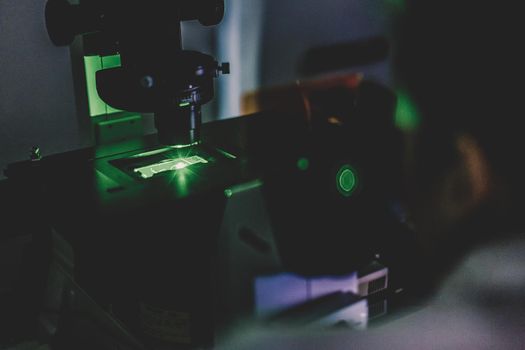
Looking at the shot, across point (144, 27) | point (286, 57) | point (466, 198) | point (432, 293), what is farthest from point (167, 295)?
point (466, 198)

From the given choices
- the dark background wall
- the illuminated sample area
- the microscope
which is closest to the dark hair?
the microscope

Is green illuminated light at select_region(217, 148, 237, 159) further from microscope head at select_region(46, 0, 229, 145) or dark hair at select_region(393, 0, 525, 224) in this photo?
dark hair at select_region(393, 0, 525, 224)

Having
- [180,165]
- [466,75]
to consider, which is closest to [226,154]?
[180,165]

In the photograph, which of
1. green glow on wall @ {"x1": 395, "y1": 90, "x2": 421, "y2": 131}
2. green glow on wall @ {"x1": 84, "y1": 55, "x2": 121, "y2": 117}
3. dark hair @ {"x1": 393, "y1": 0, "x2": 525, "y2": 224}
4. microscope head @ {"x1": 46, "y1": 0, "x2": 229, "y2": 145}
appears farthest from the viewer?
green glow on wall @ {"x1": 395, "y1": 90, "x2": 421, "y2": 131}

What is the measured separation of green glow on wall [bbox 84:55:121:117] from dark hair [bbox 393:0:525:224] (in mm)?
809

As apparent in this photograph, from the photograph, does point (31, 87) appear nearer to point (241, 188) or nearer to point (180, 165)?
point (180, 165)

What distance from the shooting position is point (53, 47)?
93 cm

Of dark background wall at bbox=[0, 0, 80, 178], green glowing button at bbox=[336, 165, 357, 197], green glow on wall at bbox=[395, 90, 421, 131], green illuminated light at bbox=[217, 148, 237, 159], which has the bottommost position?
green glow on wall at bbox=[395, 90, 421, 131]

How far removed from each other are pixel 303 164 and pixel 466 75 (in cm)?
69

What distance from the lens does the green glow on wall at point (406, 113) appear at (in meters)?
1.54

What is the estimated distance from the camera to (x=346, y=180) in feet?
2.72

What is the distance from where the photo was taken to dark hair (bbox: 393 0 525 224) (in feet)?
4.03

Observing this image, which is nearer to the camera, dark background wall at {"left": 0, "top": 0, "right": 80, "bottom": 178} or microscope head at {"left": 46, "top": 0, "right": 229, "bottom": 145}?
microscope head at {"left": 46, "top": 0, "right": 229, "bottom": 145}

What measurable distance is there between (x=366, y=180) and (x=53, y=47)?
1.82ft
